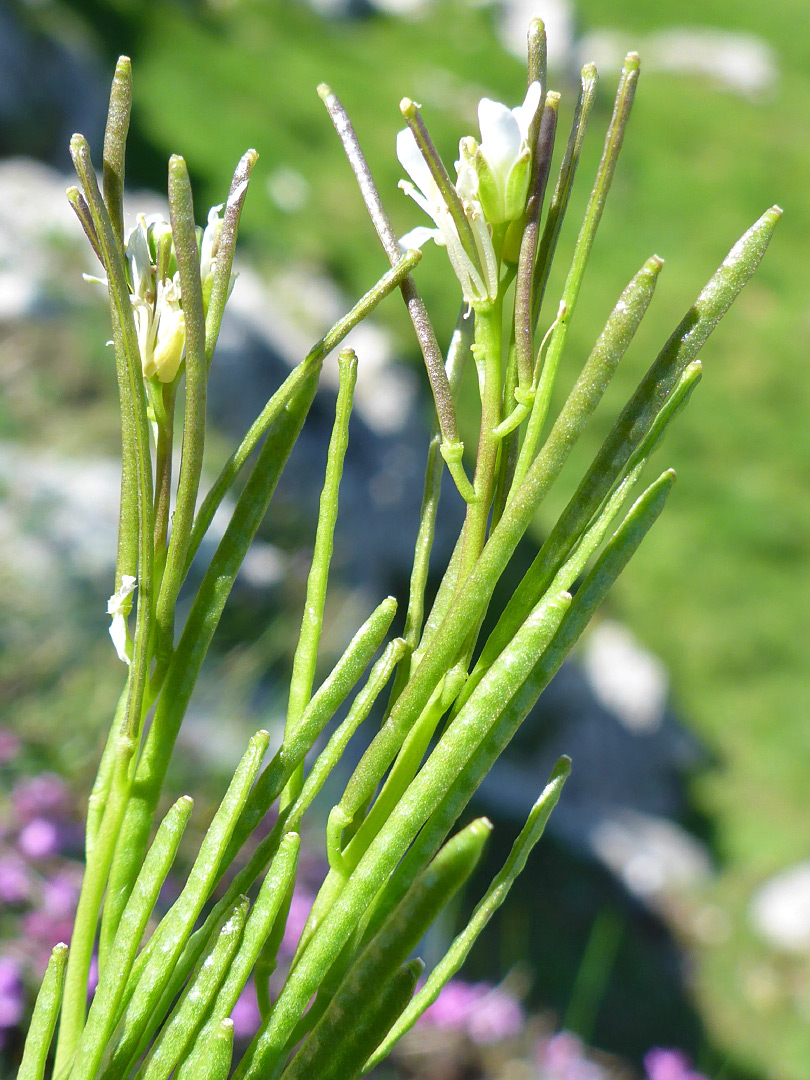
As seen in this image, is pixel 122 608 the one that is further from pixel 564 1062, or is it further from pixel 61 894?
pixel 564 1062

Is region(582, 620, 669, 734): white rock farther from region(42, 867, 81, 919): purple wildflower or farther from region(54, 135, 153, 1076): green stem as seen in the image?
region(54, 135, 153, 1076): green stem

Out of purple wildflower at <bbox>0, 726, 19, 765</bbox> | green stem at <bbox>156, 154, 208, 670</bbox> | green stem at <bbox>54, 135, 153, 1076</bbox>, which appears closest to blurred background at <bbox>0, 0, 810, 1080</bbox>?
purple wildflower at <bbox>0, 726, 19, 765</bbox>

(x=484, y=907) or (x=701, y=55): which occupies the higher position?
(x=701, y=55)

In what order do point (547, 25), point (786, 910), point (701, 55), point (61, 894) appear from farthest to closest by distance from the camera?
point (701, 55), point (547, 25), point (786, 910), point (61, 894)

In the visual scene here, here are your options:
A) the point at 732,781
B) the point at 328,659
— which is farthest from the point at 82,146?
the point at 732,781

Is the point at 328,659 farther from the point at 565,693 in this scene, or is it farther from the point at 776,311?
the point at 776,311

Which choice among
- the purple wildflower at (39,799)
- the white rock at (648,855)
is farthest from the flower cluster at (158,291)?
the white rock at (648,855)

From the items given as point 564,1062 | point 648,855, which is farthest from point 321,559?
point 648,855

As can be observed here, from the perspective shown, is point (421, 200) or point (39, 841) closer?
point (421, 200)
